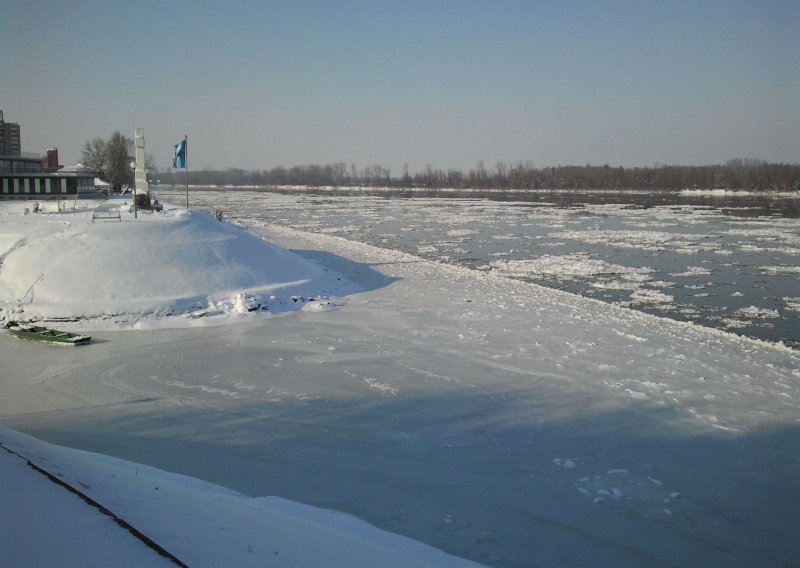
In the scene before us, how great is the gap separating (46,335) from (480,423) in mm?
12312

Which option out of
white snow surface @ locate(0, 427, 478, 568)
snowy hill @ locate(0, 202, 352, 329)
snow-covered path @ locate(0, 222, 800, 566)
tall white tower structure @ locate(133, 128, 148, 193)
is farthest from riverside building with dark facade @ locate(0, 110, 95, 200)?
white snow surface @ locate(0, 427, 478, 568)

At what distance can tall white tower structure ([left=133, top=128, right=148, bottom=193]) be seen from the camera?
2811cm

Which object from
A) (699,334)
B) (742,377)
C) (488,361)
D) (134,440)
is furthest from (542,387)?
(134,440)

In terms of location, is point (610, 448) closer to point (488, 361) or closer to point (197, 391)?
point (488, 361)

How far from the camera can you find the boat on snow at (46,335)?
51.3ft

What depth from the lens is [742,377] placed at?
12.7 m

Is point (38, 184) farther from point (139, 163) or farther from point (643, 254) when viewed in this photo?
point (643, 254)

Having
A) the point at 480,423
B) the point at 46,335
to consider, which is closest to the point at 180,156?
the point at 46,335

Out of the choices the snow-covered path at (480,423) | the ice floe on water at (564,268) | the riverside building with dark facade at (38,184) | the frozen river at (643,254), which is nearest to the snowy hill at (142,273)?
the snow-covered path at (480,423)

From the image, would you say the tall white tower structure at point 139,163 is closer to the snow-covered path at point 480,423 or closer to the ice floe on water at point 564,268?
the snow-covered path at point 480,423

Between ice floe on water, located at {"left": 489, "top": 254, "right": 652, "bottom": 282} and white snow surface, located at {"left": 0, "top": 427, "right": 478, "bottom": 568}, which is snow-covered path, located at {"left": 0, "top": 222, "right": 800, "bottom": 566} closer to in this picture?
white snow surface, located at {"left": 0, "top": 427, "right": 478, "bottom": 568}

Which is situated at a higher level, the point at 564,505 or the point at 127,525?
the point at 127,525

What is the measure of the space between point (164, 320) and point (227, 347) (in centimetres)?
373

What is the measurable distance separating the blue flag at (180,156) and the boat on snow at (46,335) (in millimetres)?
13431
